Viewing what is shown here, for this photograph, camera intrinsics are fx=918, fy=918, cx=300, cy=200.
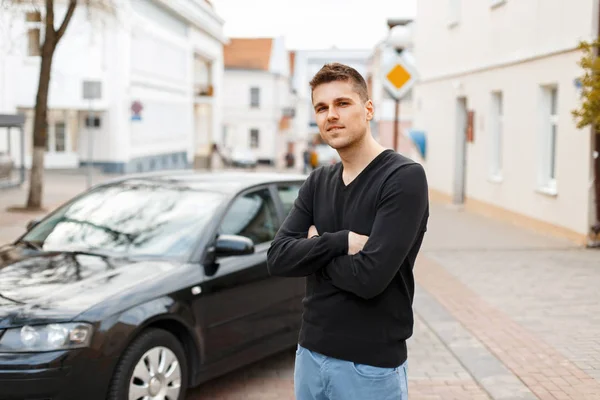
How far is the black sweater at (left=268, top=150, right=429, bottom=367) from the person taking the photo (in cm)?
292

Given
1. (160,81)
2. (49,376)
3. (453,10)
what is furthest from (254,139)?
(49,376)

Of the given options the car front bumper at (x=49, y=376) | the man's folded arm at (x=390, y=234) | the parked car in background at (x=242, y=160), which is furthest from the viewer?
the parked car in background at (x=242, y=160)

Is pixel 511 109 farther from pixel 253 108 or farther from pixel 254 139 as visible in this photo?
pixel 254 139

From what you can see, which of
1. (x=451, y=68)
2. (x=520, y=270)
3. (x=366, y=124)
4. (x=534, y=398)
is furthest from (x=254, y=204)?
(x=451, y=68)

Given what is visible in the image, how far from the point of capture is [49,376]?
4699 millimetres

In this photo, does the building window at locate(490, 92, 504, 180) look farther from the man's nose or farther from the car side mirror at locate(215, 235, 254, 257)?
the man's nose

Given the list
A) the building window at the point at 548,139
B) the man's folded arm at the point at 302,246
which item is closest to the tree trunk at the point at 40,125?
the building window at the point at 548,139

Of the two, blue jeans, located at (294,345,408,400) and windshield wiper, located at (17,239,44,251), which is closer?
blue jeans, located at (294,345,408,400)

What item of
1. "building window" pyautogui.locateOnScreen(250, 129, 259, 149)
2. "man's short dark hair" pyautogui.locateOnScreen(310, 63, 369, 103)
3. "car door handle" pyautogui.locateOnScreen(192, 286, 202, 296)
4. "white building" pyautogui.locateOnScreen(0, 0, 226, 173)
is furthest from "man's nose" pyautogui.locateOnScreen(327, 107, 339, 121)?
"building window" pyautogui.locateOnScreen(250, 129, 259, 149)

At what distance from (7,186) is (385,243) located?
80.7ft

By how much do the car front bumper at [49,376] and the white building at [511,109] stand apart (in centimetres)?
Result: 1036

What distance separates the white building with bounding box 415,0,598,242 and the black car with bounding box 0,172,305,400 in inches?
326

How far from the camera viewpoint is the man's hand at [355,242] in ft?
9.91

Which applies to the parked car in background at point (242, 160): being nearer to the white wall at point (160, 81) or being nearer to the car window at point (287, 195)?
the white wall at point (160, 81)
